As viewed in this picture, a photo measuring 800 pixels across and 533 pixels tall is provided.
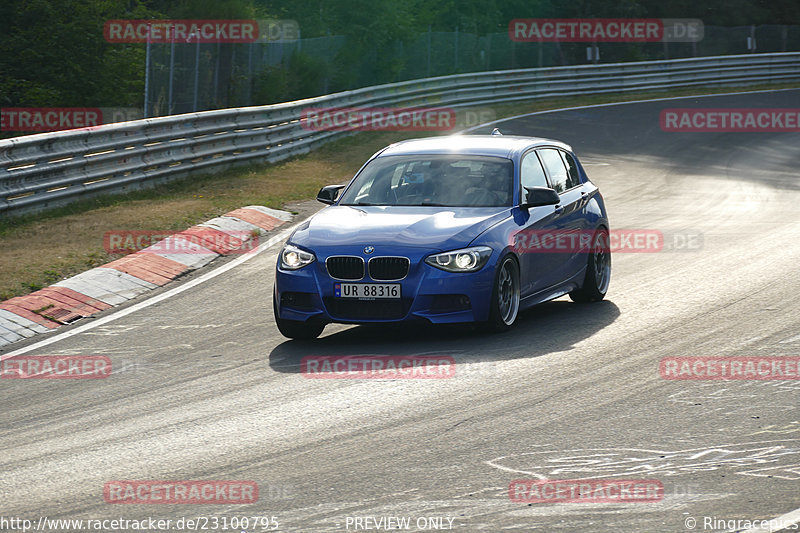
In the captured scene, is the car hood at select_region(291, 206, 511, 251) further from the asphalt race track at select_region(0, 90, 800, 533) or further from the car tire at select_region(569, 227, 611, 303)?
the car tire at select_region(569, 227, 611, 303)

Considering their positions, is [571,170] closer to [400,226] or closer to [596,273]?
[596,273]

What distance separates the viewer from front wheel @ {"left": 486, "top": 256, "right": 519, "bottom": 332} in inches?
382

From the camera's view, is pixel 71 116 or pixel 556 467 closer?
pixel 556 467

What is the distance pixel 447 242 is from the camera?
31.5 ft

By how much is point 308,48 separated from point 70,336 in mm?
24216

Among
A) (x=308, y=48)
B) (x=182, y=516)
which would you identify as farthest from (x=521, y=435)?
(x=308, y=48)

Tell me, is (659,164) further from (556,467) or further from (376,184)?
(556,467)

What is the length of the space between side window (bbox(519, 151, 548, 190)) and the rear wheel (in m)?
2.37

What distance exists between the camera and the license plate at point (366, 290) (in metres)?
9.45

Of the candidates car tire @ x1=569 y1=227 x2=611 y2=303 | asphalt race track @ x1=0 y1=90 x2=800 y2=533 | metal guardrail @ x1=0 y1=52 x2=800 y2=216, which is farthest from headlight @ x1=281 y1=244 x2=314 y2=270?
metal guardrail @ x1=0 y1=52 x2=800 y2=216

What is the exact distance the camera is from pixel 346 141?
26891 millimetres

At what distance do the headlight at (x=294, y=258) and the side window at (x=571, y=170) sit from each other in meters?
3.29

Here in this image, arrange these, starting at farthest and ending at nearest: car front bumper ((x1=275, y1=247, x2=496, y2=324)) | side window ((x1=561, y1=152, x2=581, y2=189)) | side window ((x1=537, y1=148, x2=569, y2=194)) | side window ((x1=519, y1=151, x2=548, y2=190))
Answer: side window ((x1=561, y1=152, x2=581, y2=189)) → side window ((x1=537, y1=148, x2=569, y2=194)) → side window ((x1=519, y1=151, x2=548, y2=190)) → car front bumper ((x1=275, y1=247, x2=496, y2=324))

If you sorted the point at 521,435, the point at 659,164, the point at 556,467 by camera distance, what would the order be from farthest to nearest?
1. the point at 659,164
2. the point at 521,435
3. the point at 556,467
